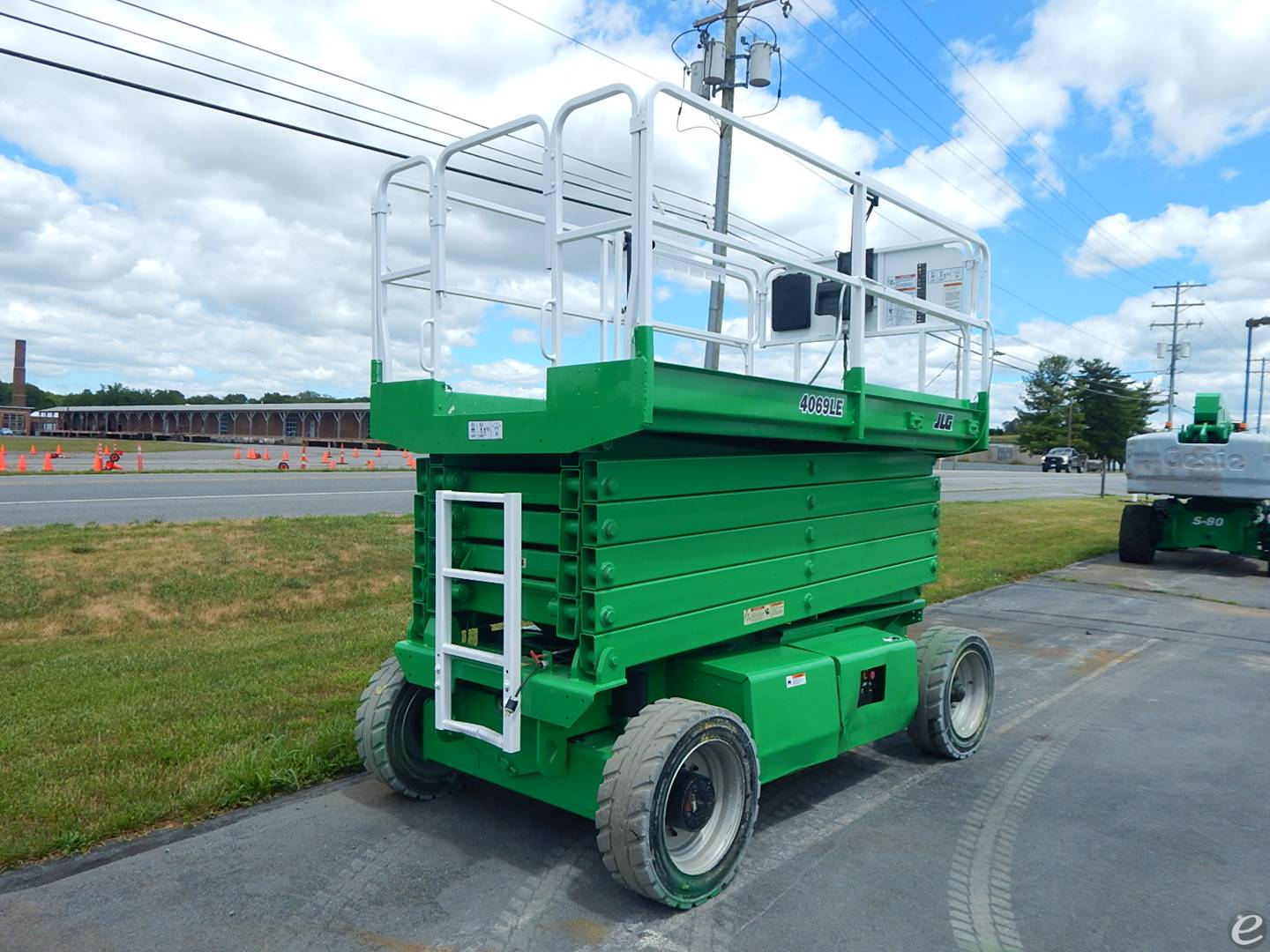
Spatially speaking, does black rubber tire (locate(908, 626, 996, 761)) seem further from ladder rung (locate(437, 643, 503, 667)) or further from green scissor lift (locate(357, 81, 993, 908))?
ladder rung (locate(437, 643, 503, 667))

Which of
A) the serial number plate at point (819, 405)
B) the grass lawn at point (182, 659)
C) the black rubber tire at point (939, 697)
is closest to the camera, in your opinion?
the serial number plate at point (819, 405)

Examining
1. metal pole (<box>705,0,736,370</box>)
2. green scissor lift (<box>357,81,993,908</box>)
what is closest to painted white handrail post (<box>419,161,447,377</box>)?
green scissor lift (<box>357,81,993,908</box>)

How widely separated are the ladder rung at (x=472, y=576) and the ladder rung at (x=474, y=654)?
291mm

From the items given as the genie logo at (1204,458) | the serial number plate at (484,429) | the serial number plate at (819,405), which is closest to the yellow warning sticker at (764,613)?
the serial number plate at (819,405)

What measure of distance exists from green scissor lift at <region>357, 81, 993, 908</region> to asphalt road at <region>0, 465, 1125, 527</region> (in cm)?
1107

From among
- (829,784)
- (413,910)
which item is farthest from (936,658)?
(413,910)

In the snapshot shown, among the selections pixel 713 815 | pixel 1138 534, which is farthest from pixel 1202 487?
pixel 713 815

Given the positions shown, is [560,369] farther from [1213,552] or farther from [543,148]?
[1213,552]

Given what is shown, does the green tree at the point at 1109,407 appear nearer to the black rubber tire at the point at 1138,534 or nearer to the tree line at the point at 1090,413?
the tree line at the point at 1090,413

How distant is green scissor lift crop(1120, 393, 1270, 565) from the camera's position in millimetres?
13164

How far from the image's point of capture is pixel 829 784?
5039mm

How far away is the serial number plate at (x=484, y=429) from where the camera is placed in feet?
13.1

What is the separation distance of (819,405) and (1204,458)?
37.7 feet

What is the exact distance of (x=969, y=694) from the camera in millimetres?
5844
